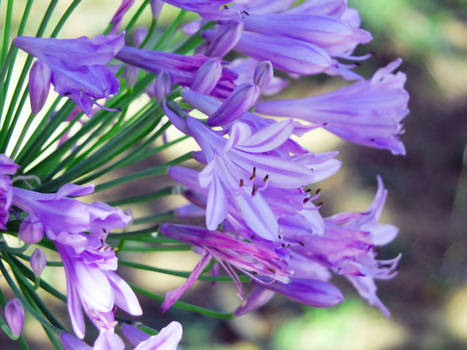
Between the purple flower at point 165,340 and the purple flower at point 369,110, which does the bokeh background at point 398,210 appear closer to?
the purple flower at point 369,110

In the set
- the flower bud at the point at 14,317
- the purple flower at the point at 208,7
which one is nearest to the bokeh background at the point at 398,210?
the flower bud at the point at 14,317

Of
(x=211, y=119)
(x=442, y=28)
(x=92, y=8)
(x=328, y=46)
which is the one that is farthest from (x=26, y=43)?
(x=442, y=28)

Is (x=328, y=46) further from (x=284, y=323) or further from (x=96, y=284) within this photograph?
(x=284, y=323)

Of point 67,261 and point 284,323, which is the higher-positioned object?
point 67,261

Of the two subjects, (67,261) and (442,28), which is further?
(442,28)

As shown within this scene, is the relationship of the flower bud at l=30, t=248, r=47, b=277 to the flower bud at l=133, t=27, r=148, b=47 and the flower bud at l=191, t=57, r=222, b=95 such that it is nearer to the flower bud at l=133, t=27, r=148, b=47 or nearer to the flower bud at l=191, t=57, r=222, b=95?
the flower bud at l=191, t=57, r=222, b=95

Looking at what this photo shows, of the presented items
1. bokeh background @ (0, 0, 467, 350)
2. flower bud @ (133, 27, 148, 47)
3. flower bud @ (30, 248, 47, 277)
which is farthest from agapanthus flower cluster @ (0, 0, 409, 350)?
bokeh background @ (0, 0, 467, 350)
